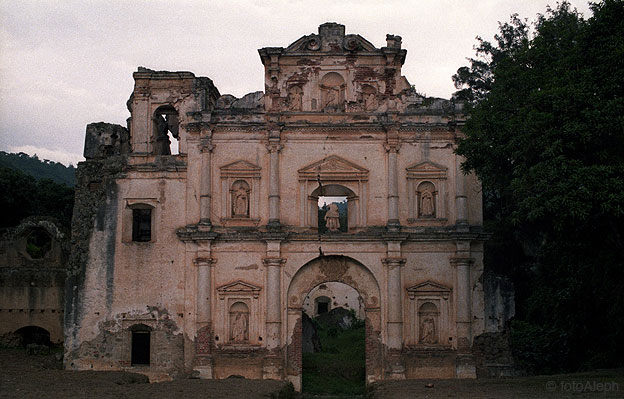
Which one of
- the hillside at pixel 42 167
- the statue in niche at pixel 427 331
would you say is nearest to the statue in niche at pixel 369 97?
the statue in niche at pixel 427 331

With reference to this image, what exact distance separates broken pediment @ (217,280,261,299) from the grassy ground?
A: 127 inches

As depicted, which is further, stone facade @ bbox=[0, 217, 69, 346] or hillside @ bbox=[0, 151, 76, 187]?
hillside @ bbox=[0, 151, 76, 187]

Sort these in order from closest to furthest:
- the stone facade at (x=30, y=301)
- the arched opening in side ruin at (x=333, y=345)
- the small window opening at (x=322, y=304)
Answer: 1. the arched opening in side ruin at (x=333, y=345)
2. the stone facade at (x=30, y=301)
3. the small window opening at (x=322, y=304)

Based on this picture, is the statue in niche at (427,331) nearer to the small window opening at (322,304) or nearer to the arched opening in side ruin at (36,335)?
the arched opening in side ruin at (36,335)

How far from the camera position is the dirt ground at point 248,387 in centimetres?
1408

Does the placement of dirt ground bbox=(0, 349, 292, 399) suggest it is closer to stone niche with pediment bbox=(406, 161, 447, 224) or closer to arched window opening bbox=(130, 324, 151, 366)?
arched window opening bbox=(130, 324, 151, 366)

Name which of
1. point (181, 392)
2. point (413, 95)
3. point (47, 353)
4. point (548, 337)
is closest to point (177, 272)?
point (181, 392)

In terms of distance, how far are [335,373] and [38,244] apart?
2000cm

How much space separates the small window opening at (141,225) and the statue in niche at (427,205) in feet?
27.7

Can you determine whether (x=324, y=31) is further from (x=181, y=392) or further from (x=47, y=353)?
(x=47, y=353)

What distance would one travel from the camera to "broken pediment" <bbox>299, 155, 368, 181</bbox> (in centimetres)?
1969

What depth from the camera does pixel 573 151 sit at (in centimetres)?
1361

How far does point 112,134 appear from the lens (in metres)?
21.5

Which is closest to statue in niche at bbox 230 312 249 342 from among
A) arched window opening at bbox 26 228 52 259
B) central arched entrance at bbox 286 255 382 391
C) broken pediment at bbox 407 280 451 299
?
central arched entrance at bbox 286 255 382 391
